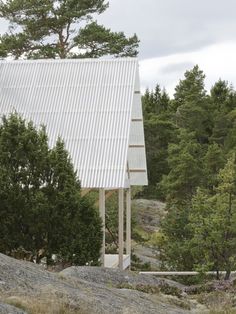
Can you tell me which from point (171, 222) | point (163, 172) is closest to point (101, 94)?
point (171, 222)

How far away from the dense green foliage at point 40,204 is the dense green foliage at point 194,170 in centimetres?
546

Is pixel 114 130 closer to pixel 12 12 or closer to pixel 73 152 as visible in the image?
pixel 73 152

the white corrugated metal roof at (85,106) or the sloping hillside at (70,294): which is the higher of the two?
the white corrugated metal roof at (85,106)

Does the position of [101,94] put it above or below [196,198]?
above

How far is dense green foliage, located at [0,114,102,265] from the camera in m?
17.2

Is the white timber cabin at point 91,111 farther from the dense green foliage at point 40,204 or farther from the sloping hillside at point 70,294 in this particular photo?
the sloping hillside at point 70,294

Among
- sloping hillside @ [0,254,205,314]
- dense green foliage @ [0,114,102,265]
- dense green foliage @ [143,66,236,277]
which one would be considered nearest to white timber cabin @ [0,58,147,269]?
dense green foliage @ [0,114,102,265]

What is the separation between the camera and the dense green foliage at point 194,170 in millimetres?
22250

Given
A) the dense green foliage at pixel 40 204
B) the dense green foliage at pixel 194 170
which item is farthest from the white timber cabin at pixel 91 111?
the dense green foliage at pixel 194 170

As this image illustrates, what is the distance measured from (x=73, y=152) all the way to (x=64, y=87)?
3232 millimetres

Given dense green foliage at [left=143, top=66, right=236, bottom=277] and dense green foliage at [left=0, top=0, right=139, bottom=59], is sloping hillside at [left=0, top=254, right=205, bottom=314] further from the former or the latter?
dense green foliage at [left=0, top=0, right=139, bottom=59]

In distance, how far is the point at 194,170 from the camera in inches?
1567

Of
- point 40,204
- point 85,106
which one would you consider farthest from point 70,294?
point 85,106

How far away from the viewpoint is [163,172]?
48625 millimetres
